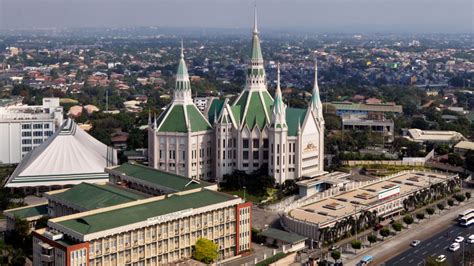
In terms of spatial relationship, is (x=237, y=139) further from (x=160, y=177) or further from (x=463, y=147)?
(x=463, y=147)

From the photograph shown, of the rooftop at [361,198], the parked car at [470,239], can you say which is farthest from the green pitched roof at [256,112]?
the parked car at [470,239]

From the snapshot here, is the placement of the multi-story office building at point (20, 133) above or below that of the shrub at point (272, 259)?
above

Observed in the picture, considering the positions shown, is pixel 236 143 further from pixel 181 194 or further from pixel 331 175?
pixel 181 194

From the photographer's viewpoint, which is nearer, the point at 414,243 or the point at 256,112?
the point at 414,243

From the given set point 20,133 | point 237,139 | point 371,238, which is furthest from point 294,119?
point 20,133

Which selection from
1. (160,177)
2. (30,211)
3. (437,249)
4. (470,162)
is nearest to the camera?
(437,249)

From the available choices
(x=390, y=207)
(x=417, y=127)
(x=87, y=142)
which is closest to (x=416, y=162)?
(x=390, y=207)

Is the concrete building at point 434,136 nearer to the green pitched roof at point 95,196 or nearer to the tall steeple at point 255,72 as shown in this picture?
the tall steeple at point 255,72
